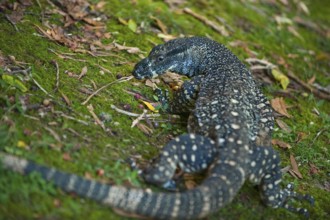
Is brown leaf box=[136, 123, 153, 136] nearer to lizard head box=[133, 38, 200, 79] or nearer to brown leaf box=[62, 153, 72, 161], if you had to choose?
lizard head box=[133, 38, 200, 79]

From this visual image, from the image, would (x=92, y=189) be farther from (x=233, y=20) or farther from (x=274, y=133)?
(x=233, y=20)

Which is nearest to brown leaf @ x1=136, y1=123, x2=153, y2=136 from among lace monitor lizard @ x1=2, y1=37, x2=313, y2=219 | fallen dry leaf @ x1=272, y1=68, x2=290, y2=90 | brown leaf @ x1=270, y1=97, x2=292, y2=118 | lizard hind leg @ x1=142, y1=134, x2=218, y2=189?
lace monitor lizard @ x1=2, y1=37, x2=313, y2=219

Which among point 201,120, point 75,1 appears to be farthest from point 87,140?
point 75,1

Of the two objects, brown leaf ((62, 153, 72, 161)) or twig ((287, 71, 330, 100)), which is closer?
brown leaf ((62, 153, 72, 161))

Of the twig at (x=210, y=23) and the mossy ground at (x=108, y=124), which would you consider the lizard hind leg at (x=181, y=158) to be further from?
the twig at (x=210, y=23)

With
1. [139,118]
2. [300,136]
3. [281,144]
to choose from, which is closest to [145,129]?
[139,118]

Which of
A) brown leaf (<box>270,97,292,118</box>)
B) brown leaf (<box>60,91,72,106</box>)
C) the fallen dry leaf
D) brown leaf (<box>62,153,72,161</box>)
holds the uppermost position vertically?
the fallen dry leaf
